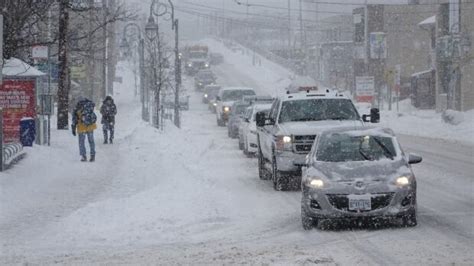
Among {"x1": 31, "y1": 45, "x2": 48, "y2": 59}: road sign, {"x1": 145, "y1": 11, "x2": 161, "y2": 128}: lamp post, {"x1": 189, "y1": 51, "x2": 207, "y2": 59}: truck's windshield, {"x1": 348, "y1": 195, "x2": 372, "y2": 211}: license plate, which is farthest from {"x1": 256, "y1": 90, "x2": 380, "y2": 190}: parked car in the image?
{"x1": 189, "y1": 51, "x2": 207, "y2": 59}: truck's windshield

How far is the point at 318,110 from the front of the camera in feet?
64.2

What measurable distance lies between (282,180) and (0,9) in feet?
28.0

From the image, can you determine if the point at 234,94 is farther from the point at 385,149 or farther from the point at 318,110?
the point at 385,149

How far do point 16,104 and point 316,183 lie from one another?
14.9 meters

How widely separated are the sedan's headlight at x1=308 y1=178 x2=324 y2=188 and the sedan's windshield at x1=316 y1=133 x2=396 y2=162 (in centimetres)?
85

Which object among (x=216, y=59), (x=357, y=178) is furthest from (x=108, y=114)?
(x=216, y=59)

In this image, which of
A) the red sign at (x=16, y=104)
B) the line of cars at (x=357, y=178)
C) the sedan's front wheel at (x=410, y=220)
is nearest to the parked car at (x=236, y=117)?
the red sign at (x=16, y=104)

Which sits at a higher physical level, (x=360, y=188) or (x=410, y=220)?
(x=360, y=188)

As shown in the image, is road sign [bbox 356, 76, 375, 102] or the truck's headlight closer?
the truck's headlight

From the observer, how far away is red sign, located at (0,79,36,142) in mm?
25405

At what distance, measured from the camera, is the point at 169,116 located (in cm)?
5569

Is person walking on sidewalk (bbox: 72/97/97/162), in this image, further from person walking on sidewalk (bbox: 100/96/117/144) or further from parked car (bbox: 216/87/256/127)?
parked car (bbox: 216/87/256/127)

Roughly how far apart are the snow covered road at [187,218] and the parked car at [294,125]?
0.55 metres

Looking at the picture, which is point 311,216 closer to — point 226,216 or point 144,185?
point 226,216
